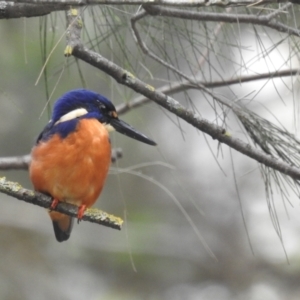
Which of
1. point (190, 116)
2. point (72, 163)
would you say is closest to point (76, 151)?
point (72, 163)

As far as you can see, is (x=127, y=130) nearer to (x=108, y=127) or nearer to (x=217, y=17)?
(x=108, y=127)

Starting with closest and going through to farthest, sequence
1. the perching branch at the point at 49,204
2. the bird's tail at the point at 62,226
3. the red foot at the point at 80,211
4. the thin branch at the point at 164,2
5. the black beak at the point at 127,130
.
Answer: the thin branch at the point at 164,2 → the perching branch at the point at 49,204 → the red foot at the point at 80,211 → the black beak at the point at 127,130 → the bird's tail at the point at 62,226

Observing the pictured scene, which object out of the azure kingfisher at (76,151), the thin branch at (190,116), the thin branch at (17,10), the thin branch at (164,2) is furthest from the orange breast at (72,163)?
the thin branch at (164,2)

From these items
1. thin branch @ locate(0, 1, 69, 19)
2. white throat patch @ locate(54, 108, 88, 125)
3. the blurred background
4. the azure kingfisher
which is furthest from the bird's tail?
the blurred background

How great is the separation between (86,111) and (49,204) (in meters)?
0.32

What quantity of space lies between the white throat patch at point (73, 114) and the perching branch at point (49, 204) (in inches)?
9.6

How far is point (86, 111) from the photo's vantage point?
78.7 inches

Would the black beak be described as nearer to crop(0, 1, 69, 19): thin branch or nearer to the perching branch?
the perching branch

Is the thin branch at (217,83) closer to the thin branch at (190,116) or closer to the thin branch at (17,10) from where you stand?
the thin branch at (190,116)

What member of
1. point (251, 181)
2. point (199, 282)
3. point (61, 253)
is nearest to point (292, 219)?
point (251, 181)

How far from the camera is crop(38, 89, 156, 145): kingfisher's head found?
1.98 meters

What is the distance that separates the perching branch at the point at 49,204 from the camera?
159 centimetres

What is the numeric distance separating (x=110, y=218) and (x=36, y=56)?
2186 millimetres

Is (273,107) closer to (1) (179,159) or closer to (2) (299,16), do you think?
(1) (179,159)
